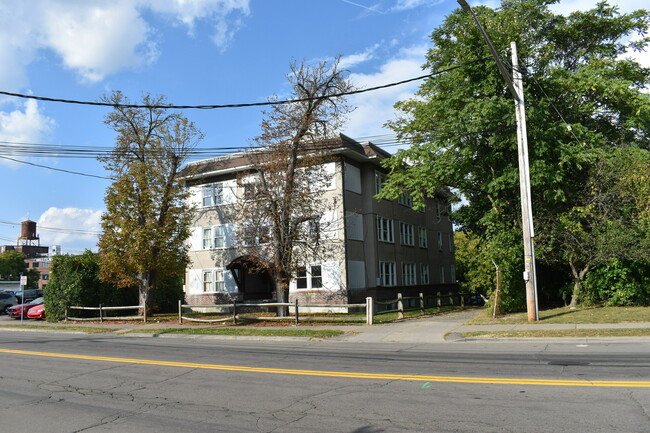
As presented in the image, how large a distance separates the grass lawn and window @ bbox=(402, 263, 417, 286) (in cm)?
1356

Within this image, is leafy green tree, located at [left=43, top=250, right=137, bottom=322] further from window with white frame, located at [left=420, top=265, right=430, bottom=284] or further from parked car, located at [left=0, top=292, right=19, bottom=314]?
window with white frame, located at [left=420, top=265, right=430, bottom=284]

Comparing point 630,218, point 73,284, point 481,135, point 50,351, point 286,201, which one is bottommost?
Result: point 50,351

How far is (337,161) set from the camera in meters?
28.1

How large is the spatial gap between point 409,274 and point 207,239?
14.1m

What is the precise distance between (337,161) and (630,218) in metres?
14.4

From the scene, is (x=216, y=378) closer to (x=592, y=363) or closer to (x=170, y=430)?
(x=170, y=430)

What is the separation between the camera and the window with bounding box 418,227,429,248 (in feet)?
125

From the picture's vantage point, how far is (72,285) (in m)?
28.4

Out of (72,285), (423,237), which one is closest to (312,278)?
(423,237)

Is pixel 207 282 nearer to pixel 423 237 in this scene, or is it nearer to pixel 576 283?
pixel 423 237

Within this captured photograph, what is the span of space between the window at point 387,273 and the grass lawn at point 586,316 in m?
10.8

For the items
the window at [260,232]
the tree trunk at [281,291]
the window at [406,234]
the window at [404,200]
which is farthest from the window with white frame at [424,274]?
→ the window at [260,232]

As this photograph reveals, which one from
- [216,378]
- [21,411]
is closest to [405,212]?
[216,378]

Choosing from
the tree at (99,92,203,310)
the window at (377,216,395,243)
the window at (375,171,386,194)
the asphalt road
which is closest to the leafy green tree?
the tree at (99,92,203,310)
